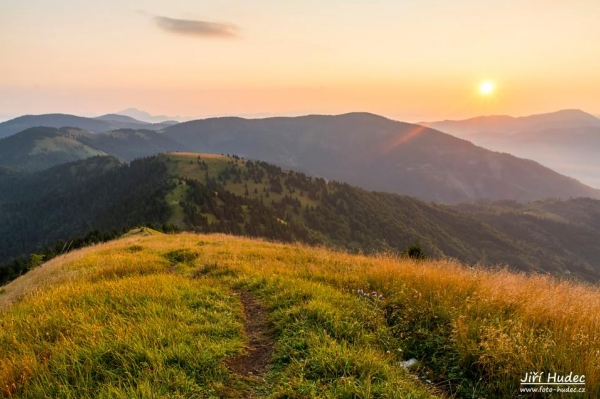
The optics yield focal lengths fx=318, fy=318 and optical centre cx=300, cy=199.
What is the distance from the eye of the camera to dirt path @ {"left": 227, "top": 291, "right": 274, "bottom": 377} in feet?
16.9

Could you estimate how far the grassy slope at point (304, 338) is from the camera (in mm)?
4438

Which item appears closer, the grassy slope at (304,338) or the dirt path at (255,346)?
the grassy slope at (304,338)

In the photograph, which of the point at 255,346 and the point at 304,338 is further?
the point at 255,346

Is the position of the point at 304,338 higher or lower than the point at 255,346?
higher

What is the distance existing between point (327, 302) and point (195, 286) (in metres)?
3.56

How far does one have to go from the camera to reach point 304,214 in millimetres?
188375

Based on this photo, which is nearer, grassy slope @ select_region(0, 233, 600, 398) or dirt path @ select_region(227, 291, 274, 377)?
grassy slope @ select_region(0, 233, 600, 398)

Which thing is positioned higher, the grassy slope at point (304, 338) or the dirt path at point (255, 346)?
the grassy slope at point (304, 338)

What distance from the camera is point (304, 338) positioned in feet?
18.3

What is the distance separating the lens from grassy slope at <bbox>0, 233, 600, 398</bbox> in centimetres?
444

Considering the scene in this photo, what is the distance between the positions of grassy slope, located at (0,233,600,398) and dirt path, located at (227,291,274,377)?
0.60 feet

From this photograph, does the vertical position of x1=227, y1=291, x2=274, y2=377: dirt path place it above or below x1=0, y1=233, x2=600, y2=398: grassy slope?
below

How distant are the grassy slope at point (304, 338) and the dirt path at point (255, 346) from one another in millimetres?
183

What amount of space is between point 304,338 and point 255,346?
981mm
